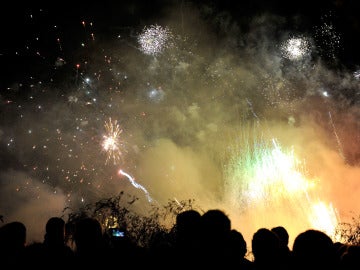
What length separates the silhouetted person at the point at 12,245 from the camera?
12.5 ft

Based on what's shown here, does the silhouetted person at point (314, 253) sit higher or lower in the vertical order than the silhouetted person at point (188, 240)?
lower

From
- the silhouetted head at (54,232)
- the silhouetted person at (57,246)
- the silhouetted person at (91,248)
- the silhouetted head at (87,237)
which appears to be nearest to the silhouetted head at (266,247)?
the silhouetted person at (91,248)

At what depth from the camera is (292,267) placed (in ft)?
12.0

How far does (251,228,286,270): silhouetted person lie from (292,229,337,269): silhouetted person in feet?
1.30

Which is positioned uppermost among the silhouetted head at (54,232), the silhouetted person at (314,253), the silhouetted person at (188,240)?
the silhouetted head at (54,232)

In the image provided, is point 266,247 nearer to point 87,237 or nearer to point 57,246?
point 87,237

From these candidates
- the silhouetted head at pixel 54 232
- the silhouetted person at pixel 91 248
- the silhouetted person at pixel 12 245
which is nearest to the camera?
the silhouetted person at pixel 12 245

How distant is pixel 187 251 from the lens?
3746mm

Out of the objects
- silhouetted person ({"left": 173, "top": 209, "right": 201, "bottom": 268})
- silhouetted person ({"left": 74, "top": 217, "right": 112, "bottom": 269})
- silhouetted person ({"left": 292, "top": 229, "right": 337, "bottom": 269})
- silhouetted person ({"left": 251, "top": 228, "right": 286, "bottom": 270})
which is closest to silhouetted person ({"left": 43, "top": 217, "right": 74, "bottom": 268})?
silhouetted person ({"left": 74, "top": 217, "right": 112, "bottom": 269})

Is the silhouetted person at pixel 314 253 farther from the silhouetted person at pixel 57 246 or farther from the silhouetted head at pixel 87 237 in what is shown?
the silhouetted person at pixel 57 246

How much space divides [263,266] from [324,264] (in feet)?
2.40

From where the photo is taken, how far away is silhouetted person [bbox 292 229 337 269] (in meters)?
3.54

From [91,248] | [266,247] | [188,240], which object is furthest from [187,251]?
[91,248]

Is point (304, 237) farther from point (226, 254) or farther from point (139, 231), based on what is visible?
point (139, 231)
